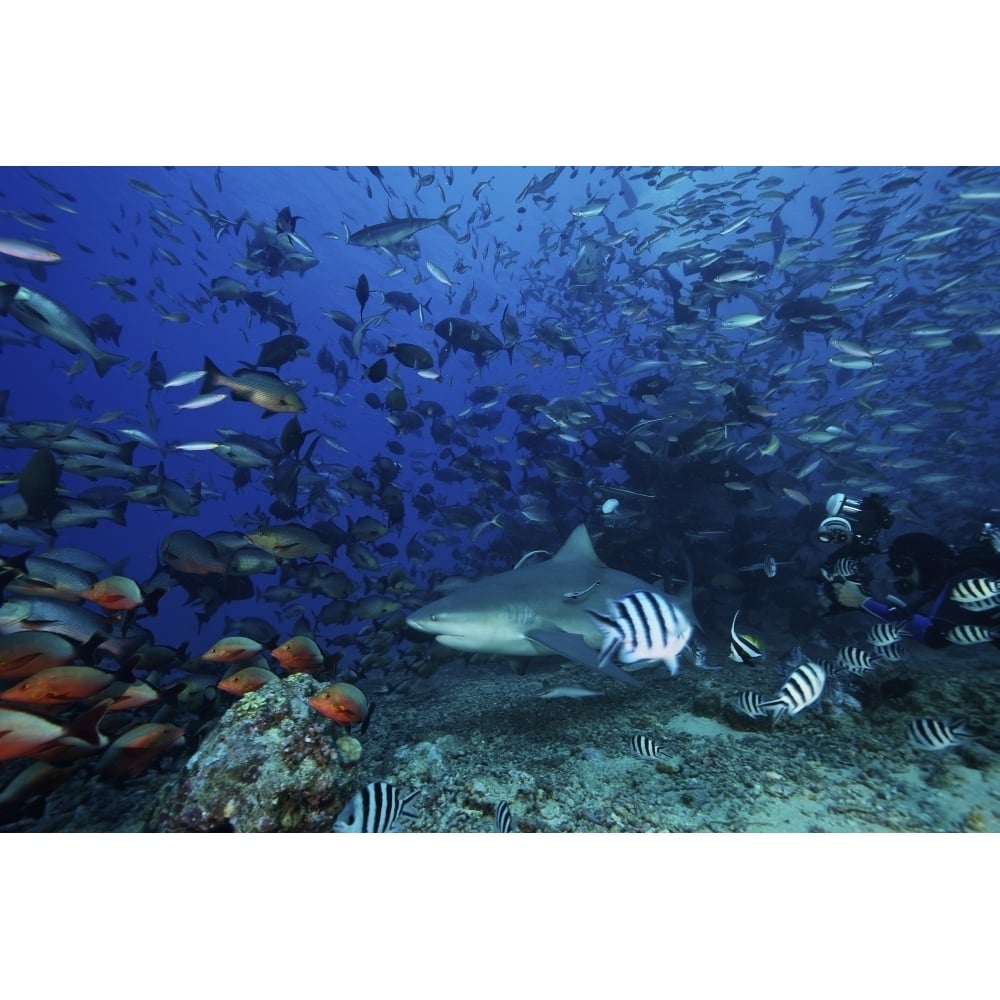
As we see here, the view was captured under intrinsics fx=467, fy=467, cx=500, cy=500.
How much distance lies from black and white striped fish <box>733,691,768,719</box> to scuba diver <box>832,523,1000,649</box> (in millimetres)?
1980

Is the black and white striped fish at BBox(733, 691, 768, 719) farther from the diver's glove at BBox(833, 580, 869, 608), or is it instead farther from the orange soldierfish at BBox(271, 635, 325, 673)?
the orange soldierfish at BBox(271, 635, 325, 673)

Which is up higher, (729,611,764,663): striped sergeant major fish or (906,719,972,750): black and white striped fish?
(729,611,764,663): striped sergeant major fish

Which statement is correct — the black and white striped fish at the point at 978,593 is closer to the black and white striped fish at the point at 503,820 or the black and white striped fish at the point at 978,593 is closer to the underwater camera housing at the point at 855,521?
the underwater camera housing at the point at 855,521

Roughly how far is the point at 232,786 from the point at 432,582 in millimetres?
12541

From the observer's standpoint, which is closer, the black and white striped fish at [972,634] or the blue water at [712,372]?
the black and white striped fish at [972,634]

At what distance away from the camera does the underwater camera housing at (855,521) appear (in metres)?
5.74

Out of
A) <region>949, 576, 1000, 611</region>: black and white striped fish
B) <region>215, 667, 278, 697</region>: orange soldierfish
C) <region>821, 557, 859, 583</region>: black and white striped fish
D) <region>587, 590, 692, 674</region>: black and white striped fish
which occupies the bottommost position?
<region>215, 667, 278, 697</region>: orange soldierfish

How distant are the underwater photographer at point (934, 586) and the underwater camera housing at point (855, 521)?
18.6 inches

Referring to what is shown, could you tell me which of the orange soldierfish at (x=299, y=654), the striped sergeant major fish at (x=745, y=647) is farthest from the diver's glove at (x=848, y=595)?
the orange soldierfish at (x=299, y=654)

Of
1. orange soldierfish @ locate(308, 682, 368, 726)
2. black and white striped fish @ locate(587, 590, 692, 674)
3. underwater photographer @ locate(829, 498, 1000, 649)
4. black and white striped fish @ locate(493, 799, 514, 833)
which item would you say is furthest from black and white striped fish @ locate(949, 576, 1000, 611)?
orange soldierfish @ locate(308, 682, 368, 726)

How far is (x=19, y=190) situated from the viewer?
93.8 feet

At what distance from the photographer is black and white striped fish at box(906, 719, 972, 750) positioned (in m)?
3.56

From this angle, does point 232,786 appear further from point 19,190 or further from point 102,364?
point 19,190

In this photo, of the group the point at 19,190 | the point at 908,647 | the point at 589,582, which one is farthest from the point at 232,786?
the point at 19,190
